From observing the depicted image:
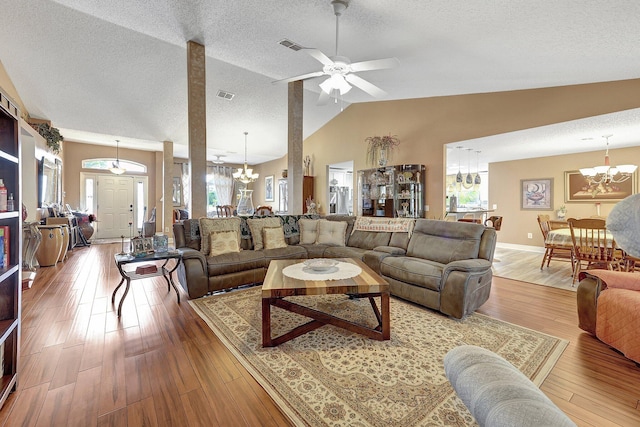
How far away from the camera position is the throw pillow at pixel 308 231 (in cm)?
450

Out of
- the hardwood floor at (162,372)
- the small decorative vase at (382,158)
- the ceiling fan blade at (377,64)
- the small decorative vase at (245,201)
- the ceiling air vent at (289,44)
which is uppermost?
the ceiling air vent at (289,44)

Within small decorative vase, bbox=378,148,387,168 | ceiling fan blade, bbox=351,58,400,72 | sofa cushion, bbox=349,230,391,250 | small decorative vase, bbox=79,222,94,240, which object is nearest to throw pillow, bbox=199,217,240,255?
sofa cushion, bbox=349,230,391,250

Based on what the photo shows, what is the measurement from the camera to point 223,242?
3.70 metres

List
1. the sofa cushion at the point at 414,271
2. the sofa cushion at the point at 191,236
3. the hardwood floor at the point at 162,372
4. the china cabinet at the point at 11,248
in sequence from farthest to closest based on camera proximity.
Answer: the sofa cushion at the point at 191,236 < the sofa cushion at the point at 414,271 < the china cabinet at the point at 11,248 < the hardwood floor at the point at 162,372

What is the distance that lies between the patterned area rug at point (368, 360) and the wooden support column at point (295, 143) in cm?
281

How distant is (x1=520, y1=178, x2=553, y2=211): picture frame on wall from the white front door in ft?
35.2

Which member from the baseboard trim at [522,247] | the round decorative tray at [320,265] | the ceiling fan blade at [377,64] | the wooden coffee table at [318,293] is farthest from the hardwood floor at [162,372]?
the baseboard trim at [522,247]

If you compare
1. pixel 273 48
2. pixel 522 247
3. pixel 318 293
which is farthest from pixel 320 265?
pixel 522 247

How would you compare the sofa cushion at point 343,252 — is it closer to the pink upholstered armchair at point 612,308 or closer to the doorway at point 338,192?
the pink upholstered armchair at point 612,308

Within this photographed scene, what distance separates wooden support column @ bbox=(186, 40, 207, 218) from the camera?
4113 mm

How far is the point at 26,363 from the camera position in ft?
6.56

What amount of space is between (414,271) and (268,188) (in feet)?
26.2

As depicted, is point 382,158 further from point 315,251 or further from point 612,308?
point 612,308

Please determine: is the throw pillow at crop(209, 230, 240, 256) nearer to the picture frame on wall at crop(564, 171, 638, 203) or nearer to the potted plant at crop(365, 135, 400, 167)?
the potted plant at crop(365, 135, 400, 167)
